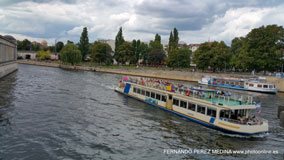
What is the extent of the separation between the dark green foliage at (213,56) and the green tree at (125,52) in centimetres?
4355

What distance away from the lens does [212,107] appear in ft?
121

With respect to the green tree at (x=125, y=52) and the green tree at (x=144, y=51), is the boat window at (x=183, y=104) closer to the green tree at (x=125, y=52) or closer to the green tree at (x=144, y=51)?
the green tree at (x=125, y=52)

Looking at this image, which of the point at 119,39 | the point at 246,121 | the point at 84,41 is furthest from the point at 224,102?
the point at 84,41

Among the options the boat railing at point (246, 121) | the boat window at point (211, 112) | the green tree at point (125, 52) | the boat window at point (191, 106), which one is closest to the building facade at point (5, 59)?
the boat window at point (191, 106)

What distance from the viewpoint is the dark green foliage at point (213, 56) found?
12494 centimetres

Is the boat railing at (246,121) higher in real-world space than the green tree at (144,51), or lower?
lower

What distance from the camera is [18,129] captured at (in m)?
30.9

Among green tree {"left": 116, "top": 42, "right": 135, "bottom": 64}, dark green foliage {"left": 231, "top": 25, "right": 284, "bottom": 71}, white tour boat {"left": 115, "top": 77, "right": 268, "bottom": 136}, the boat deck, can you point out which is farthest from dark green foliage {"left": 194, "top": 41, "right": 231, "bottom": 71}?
→ the boat deck

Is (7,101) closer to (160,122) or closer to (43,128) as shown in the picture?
(43,128)

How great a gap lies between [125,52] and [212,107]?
12753cm

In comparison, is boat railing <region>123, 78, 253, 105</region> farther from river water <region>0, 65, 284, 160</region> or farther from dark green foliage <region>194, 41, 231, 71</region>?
dark green foliage <region>194, 41, 231, 71</region>

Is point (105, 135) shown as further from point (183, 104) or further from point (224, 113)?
point (183, 104)

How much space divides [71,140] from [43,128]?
5022 millimetres

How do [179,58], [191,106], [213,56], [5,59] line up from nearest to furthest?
[191,106], [5,59], [213,56], [179,58]
